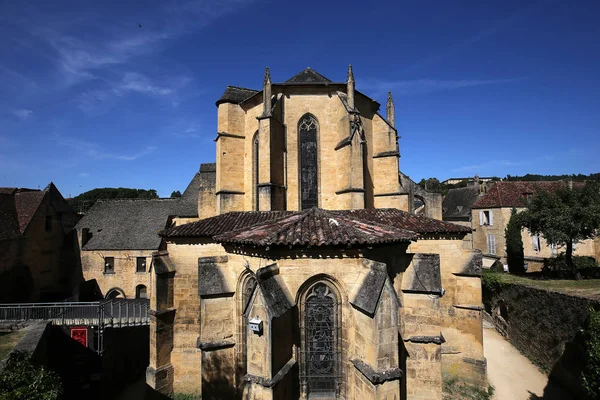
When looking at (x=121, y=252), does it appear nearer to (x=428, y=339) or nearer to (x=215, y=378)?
(x=215, y=378)

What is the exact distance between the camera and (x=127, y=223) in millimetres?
26672

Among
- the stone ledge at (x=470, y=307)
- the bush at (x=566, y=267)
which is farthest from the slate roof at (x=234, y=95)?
the bush at (x=566, y=267)

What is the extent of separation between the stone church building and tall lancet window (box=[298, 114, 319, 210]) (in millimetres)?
52

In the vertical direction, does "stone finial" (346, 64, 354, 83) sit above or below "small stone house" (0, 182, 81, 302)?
above

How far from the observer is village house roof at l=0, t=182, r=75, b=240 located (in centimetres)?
2111

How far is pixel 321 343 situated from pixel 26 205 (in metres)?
28.8

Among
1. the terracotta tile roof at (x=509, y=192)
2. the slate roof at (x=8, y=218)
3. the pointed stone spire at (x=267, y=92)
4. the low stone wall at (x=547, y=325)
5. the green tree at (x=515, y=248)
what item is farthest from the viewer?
the terracotta tile roof at (x=509, y=192)

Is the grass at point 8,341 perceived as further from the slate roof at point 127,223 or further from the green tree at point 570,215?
the green tree at point 570,215

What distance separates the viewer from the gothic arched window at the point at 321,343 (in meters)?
7.36

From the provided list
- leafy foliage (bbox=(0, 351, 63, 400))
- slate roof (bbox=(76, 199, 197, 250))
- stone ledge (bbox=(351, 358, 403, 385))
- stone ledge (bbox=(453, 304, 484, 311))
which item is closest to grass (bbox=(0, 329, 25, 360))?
leafy foliage (bbox=(0, 351, 63, 400))

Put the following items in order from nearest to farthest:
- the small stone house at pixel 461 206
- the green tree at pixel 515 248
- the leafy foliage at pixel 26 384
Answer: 1. the leafy foliage at pixel 26 384
2. the green tree at pixel 515 248
3. the small stone house at pixel 461 206

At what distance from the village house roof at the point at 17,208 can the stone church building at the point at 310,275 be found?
1698 centimetres

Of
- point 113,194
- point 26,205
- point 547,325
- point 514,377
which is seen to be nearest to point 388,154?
point 547,325

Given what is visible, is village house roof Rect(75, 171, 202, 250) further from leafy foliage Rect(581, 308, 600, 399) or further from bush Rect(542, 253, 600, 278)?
bush Rect(542, 253, 600, 278)
